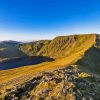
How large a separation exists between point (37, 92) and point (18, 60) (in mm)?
103324

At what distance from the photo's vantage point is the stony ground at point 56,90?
4412 centimetres

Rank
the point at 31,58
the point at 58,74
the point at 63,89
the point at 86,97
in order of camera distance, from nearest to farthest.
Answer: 1. the point at 86,97
2. the point at 63,89
3. the point at 58,74
4. the point at 31,58

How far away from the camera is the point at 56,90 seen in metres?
46.7

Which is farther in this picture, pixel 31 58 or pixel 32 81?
pixel 31 58

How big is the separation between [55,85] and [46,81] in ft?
10.5

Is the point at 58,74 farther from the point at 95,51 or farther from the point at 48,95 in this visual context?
the point at 95,51

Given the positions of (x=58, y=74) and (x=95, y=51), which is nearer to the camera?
(x=58, y=74)

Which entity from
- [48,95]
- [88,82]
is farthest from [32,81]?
[88,82]

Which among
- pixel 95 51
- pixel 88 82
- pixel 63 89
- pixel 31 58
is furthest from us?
pixel 31 58

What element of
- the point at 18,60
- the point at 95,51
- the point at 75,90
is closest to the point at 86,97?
the point at 75,90

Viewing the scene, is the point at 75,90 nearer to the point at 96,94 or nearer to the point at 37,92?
the point at 96,94

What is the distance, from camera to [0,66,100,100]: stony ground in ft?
145

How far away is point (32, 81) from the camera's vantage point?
53938 millimetres

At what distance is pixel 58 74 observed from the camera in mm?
57625
